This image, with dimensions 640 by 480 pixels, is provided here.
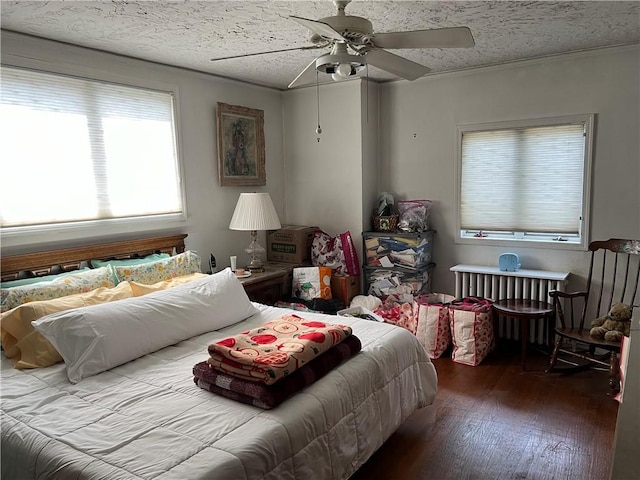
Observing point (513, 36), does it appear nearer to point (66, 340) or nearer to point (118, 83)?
point (118, 83)

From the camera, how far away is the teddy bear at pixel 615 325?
2975 mm

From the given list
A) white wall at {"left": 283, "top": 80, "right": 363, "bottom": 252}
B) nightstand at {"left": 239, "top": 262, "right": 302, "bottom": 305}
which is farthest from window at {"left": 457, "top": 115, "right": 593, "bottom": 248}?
nightstand at {"left": 239, "top": 262, "right": 302, "bottom": 305}

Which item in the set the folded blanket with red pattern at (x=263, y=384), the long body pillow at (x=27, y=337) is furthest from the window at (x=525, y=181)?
the long body pillow at (x=27, y=337)

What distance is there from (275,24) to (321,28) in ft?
3.19

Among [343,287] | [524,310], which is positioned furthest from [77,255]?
[524,310]

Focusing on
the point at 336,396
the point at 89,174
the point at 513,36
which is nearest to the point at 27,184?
the point at 89,174

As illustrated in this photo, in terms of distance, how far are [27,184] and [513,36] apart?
3.30 meters

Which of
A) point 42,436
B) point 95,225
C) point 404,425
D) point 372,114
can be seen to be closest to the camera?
point 42,436

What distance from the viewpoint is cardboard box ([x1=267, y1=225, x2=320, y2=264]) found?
4414 millimetres

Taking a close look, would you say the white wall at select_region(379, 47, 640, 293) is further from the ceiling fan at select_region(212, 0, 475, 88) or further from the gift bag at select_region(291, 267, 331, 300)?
Result: the ceiling fan at select_region(212, 0, 475, 88)

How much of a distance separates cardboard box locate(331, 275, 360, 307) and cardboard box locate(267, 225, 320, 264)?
390mm

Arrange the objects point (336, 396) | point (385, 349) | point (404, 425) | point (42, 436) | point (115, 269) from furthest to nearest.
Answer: point (115, 269) < point (404, 425) < point (385, 349) < point (336, 396) < point (42, 436)

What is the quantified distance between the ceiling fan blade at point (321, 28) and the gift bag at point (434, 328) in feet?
7.98

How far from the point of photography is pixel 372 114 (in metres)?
4.43
